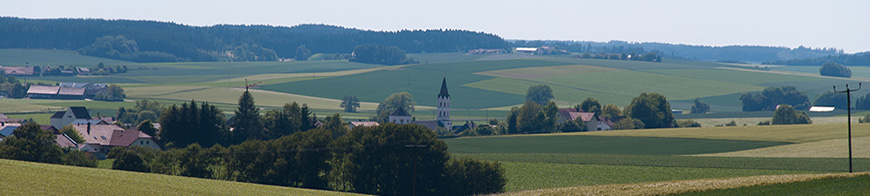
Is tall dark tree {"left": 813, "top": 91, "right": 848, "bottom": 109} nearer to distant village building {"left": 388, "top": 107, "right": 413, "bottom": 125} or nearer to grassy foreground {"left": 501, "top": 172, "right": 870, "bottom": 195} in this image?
distant village building {"left": 388, "top": 107, "right": 413, "bottom": 125}

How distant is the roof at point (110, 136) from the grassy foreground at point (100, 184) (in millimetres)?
55533

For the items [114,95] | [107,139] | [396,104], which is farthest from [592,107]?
[114,95]

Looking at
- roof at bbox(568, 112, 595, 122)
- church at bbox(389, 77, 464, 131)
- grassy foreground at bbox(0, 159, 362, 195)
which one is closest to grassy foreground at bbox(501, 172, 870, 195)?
grassy foreground at bbox(0, 159, 362, 195)

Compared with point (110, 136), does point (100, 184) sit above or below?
above

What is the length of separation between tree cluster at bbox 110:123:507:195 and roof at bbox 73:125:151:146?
91.7 feet

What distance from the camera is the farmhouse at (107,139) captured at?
106875mm

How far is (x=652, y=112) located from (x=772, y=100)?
5091 centimetres

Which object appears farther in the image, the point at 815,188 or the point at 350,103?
the point at 350,103

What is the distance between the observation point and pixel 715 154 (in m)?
89.5

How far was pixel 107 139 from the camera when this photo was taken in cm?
11025

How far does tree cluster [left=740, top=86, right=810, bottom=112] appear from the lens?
19038 centimetres

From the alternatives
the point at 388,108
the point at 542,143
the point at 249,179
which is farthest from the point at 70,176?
the point at 388,108

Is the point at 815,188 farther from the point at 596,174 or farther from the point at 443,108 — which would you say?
the point at 443,108

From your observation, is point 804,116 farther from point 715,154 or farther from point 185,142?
point 185,142
